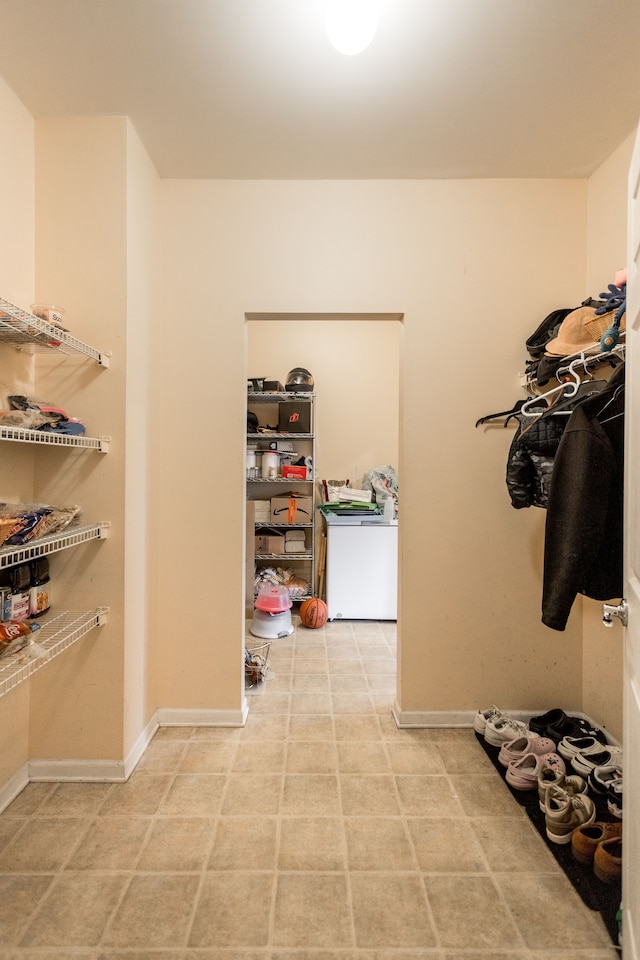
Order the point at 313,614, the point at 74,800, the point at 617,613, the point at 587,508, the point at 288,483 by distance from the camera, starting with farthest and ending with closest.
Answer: the point at 288,483, the point at 313,614, the point at 74,800, the point at 587,508, the point at 617,613

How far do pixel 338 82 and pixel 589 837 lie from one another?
2.61m

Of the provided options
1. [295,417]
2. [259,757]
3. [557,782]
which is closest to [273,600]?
[259,757]

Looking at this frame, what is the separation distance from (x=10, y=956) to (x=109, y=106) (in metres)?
2.67

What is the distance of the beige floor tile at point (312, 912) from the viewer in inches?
45.4

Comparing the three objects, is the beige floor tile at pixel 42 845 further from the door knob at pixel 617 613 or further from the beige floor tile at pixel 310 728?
the door knob at pixel 617 613

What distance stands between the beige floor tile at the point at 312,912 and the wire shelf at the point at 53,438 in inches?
59.8

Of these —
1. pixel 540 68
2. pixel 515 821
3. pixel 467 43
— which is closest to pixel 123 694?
pixel 515 821

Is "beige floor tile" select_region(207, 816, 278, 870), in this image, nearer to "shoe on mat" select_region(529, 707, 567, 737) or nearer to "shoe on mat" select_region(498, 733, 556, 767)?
"shoe on mat" select_region(498, 733, 556, 767)

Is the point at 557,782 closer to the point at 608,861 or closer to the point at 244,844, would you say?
the point at 608,861

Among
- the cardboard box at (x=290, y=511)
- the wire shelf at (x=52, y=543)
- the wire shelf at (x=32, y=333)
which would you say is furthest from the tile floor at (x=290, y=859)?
the cardboard box at (x=290, y=511)

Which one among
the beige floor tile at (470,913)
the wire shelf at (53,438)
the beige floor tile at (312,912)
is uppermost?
the wire shelf at (53,438)

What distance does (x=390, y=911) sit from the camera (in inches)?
48.4

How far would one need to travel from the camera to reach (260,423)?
4070mm

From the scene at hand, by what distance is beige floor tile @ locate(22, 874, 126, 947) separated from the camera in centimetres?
115
